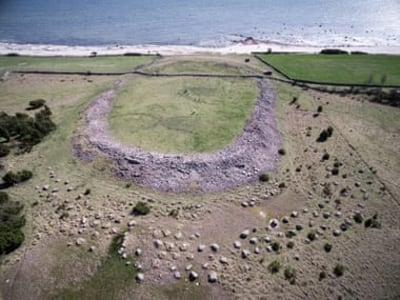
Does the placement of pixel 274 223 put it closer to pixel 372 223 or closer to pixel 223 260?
pixel 223 260

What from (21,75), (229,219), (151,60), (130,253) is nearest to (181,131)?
(229,219)

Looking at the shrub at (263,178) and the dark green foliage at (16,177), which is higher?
the shrub at (263,178)

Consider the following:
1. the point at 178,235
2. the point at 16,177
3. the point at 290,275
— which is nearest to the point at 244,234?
the point at 290,275

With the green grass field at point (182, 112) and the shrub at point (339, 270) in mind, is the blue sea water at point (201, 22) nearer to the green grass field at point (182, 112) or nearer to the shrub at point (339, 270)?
the green grass field at point (182, 112)

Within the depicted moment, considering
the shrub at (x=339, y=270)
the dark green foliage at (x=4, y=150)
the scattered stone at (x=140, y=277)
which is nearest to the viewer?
the scattered stone at (x=140, y=277)

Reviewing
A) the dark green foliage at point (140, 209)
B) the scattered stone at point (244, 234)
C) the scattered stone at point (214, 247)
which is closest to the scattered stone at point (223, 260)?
the scattered stone at point (214, 247)

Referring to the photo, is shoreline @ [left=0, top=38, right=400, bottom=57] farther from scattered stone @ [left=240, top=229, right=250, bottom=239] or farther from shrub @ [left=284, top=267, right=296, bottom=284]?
shrub @ [left=284, top=267, right=296, bottom=284]

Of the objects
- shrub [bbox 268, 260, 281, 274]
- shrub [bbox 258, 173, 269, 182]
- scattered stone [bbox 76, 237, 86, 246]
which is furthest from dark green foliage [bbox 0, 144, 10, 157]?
shrub [bbox 268, 260, 281, 274]
